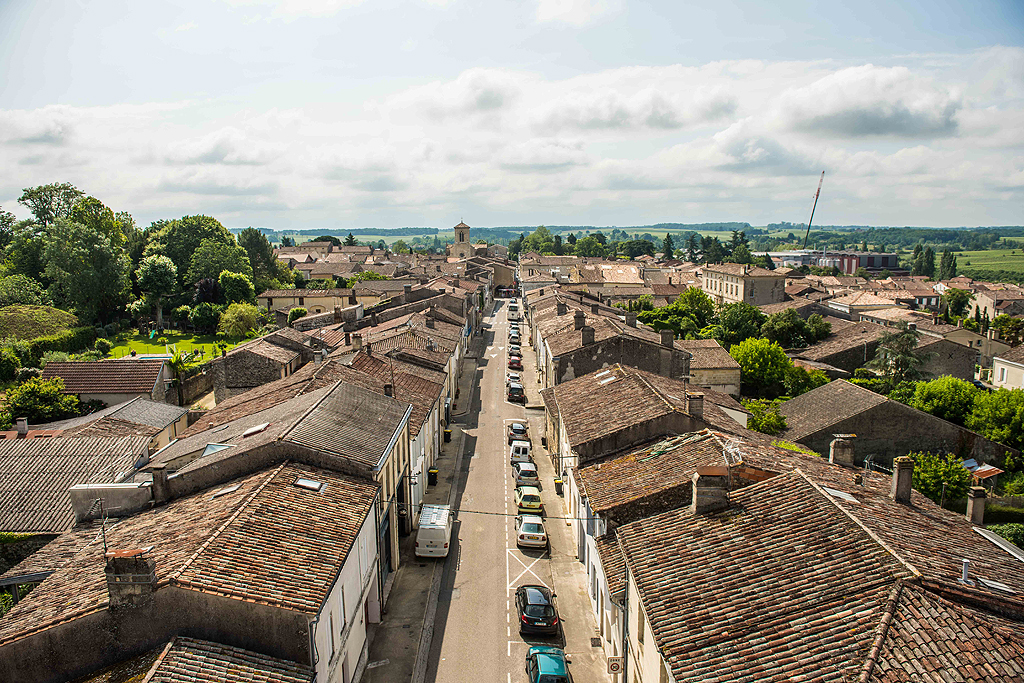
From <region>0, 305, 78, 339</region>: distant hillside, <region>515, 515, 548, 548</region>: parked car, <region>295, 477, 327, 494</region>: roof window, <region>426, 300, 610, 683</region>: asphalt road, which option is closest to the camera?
<region>295, 477, 327, 494</region>: roof window

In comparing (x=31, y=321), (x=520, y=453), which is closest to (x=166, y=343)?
(x=31, y=321)

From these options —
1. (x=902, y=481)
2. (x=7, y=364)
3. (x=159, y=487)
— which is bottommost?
(x=7, y=364)

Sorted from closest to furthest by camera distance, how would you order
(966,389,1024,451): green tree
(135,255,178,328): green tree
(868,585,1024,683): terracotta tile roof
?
(868,585,1024,683): terracotta tile roof, (966,389,1024,451): green tree, (135,255,178,328): green tree

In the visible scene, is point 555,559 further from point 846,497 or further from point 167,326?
point 167,326

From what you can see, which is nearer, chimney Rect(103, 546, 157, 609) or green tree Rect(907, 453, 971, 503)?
chimney Rect(103, 546, 157, 609)

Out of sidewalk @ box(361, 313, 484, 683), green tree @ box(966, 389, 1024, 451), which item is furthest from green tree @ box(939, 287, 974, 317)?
sidewalk @ box(361, 313, 484, 683)

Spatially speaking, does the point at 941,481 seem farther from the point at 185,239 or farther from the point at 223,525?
the point at 185,239

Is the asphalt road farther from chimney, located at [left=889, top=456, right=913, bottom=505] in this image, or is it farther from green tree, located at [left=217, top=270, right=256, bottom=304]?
green tree, located at [left=217, top=270, right=256, bottom=304]
